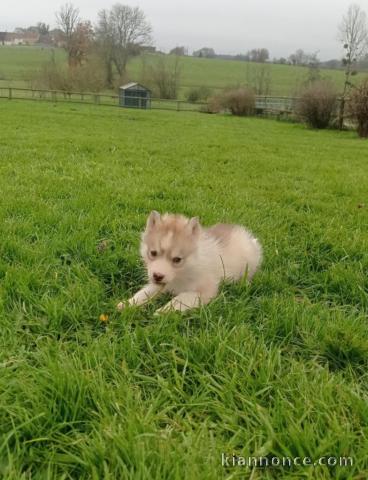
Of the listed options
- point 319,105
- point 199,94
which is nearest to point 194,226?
point 319,105

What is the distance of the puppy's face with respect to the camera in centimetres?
257

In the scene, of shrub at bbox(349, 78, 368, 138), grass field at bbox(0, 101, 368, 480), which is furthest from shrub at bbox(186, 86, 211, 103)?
grass field at bbox(0, 101, 368, 480)

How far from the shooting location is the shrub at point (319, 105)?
2586 cm

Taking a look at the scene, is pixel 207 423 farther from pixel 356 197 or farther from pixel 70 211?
pixel 356 197

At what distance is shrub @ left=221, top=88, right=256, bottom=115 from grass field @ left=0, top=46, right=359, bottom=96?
14762 millimetres

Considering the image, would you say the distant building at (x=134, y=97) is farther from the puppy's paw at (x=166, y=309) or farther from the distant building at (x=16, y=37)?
the distant building at (x=16, y=37)

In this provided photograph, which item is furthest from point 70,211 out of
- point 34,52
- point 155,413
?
point 34,52

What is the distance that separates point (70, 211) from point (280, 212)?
8.12ft

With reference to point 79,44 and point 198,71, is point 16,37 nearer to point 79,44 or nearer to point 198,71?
point 198,71

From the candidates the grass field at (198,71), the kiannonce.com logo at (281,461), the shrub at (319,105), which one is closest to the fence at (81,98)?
the grass field at (198,71)

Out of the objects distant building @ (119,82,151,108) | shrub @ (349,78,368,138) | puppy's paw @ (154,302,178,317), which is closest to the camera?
puppy's paw @ (154,302,178,317)

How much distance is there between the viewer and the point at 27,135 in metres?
10.6

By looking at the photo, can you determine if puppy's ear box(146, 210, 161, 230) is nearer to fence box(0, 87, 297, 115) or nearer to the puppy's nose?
the puppy's nose

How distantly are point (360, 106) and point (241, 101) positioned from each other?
15265 millimetres
